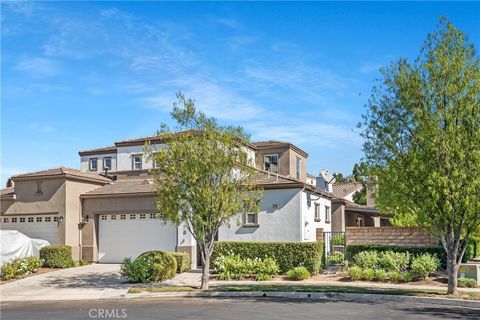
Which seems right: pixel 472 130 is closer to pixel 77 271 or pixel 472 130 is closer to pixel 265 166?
pixel 77 271

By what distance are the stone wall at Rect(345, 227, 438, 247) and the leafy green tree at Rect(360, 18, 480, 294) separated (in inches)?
225

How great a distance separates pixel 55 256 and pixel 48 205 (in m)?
3.64

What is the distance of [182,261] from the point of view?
1065 inches

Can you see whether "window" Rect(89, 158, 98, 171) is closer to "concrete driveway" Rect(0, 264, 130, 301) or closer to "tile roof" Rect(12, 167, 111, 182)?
"tile roof" Rect(12, 167, 111, 182)

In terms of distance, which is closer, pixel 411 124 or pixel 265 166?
pixel 411 124

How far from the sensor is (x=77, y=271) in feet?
92.2

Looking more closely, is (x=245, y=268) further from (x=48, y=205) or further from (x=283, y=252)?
(x=48, y=205)

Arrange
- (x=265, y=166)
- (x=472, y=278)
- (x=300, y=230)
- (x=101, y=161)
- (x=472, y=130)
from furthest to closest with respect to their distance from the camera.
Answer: (x=101, y=161), (x=265, y=166), (x=300, y=230), (x=472, y=278), (x=472, y=130)

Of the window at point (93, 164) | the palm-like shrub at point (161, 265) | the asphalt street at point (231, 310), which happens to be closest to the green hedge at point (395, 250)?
the asphalt street at point (231, 310)

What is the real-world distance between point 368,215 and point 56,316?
36448mm

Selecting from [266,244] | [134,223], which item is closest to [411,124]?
[266,244]

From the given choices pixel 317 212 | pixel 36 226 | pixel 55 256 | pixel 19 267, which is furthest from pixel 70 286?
pixel 317 212

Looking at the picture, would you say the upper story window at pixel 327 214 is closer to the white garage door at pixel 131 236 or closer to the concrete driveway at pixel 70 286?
the white garage door at pixel 131 236

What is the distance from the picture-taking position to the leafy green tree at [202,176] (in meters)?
21.2
